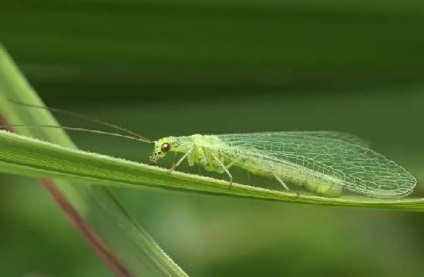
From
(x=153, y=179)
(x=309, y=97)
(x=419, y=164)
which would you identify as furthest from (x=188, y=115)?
(x=153, y=179)

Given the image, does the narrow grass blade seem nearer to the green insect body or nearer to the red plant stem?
the red plant stem

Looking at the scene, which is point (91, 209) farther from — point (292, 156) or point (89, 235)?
point (292, 156)

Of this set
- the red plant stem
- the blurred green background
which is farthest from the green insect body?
the red plant stem

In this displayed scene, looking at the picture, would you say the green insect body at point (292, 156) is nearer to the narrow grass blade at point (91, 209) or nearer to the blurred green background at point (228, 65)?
the blurred green background at point (228, 65)

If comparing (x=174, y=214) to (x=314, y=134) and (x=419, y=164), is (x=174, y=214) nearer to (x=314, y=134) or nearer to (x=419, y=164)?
(x=314, y=134)

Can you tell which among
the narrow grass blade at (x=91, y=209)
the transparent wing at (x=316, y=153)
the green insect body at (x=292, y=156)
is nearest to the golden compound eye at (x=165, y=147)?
the green insect body at (x=292, y=156)

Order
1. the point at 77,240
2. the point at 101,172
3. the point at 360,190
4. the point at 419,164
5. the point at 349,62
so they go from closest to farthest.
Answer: the point at 101,172, the point at 360,190, the point at 419,164, the point at 349,62, the point at 77,240

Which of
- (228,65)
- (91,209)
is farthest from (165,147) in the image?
(91,209)
